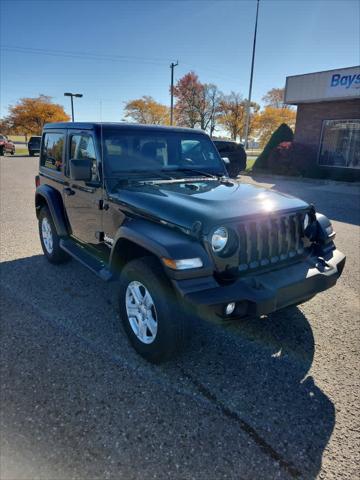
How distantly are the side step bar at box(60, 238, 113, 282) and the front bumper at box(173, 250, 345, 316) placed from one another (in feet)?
3.77

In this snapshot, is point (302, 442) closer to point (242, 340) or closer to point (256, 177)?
point (242, 340)

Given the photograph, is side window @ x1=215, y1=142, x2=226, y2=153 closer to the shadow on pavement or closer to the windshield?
the windshield

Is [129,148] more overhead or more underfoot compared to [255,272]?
more overhead

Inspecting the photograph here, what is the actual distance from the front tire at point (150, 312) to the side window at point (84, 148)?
1.25 metres

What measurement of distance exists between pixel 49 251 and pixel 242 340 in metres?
3.16

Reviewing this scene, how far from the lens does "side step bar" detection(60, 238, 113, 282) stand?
327 centimetres

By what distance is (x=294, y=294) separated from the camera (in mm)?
2596

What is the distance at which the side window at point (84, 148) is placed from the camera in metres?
3.48

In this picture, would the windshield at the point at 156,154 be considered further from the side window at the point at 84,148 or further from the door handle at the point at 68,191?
the door handle at the point at 68,191

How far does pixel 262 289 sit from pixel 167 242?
772mm

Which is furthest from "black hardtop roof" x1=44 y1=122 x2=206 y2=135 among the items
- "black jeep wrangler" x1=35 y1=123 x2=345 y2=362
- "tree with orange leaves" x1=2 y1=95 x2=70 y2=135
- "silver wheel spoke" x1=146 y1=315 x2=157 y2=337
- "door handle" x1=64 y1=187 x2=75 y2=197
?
"tree with orange leaves" x1=2 y1=95 x2=70 y2=135

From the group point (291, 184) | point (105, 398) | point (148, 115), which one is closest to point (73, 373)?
point (105, 398)

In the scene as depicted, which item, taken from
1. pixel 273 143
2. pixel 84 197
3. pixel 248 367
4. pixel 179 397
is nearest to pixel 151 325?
pixel 179 397

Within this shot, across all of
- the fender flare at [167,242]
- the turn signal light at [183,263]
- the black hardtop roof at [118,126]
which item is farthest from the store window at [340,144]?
the turn signal light at [183,263]
